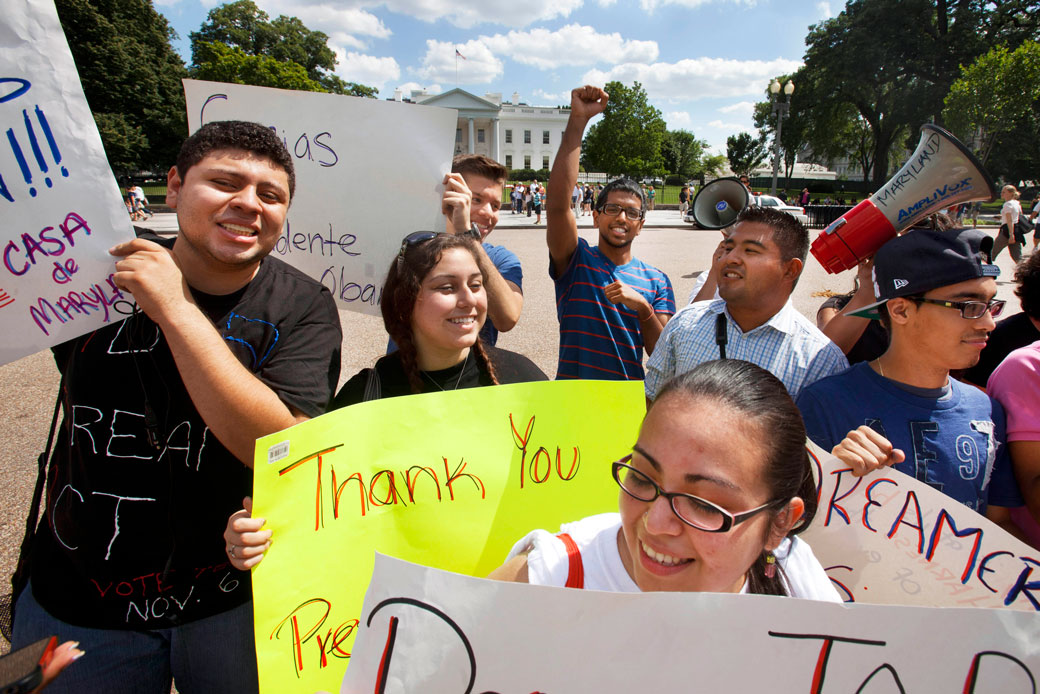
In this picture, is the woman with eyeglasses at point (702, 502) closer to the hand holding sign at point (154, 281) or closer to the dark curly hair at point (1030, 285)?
the hand holding sign at point (154, 281)

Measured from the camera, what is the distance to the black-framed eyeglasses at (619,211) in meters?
2.97

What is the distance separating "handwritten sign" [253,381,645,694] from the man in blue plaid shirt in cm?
71

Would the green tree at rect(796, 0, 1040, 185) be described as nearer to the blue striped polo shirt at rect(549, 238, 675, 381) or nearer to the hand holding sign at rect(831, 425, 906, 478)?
the blue striped polo shirt at rect(549, 238, 675, 381)

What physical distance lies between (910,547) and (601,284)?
1.82 m

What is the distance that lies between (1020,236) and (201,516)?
16074 mm

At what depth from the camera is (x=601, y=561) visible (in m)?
1.18

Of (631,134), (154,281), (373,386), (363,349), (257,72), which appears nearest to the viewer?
(154,281)

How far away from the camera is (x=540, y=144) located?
302 ft

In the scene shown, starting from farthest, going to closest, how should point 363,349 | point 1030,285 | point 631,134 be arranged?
point 631,134
point 363,349
point 1030,285

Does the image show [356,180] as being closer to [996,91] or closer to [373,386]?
[373,386]

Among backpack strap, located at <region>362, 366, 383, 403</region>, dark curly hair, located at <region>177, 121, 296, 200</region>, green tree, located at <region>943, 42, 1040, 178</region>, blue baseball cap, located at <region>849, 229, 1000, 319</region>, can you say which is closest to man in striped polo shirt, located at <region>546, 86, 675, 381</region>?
blue baseball cap, located at <region>849, 229, 1000, 319</region>

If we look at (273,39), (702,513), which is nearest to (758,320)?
(702,513)

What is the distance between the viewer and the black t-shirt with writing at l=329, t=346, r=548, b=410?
1858mm

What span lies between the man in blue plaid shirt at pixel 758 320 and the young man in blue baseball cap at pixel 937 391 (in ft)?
1.32
